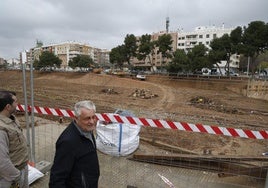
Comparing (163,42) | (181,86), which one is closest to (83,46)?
(163,42)

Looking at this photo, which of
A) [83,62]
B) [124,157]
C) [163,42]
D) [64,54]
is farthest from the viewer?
[64,54]

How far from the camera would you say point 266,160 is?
4012mm

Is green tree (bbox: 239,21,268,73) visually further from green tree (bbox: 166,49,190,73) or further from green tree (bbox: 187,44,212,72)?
green tree (bbox: 166,49,190,73)

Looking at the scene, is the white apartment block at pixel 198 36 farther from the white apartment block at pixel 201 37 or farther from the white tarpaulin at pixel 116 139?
the white tarpaulin at pixel 116 139

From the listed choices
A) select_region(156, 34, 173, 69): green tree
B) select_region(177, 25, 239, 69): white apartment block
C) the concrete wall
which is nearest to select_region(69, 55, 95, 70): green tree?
select_region(156, 34, 173, 69): green tree

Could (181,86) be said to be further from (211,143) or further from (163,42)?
(163,42)

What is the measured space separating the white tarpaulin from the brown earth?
7.29 ft

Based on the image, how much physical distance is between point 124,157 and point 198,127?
2228 millimetres

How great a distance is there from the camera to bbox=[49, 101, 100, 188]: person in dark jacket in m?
1.98

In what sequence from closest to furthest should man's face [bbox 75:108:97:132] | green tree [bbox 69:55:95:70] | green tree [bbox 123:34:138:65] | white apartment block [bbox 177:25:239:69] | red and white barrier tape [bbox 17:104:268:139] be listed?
man's face [bbox 75:108:97:132]
red and white barrier tape [bbox 17:104:268:139]
green tree [bbox 123:34:138:65]
green tree [bbox 69:55:95:70]
white apartment block [bbox 177:25:239:69]

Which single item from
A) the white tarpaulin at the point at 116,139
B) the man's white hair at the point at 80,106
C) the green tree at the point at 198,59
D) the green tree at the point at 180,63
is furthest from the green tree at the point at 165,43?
the man's white hair at the point at 80,106

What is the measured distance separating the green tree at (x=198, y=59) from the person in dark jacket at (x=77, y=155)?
3237cm

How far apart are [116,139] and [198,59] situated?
3016 centimetres

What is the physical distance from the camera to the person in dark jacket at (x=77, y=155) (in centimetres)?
198
